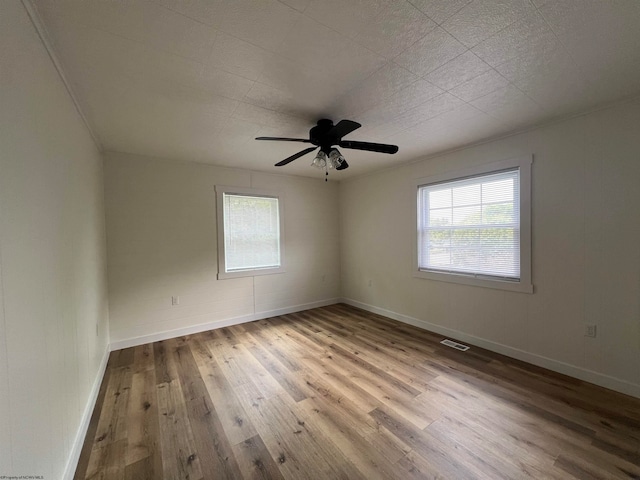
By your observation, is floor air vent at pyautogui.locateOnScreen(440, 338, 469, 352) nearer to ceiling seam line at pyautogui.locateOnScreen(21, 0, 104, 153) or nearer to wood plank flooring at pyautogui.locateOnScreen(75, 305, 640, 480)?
wood plank flooring at pyautogui.locateOnScreen(75, 305, 640, 480)

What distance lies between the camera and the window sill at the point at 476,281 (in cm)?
283

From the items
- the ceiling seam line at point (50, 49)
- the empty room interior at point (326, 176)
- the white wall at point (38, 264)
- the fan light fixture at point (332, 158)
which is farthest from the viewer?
the fan light fixture at point (332, 158)

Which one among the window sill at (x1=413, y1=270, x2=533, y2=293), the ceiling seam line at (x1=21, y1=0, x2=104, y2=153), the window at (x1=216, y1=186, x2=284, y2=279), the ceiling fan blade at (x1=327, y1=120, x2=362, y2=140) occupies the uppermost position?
the ceiling seam line at (x1=21, y1=0, x2=104, y2=153)

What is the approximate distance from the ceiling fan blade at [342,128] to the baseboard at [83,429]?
8.99ft

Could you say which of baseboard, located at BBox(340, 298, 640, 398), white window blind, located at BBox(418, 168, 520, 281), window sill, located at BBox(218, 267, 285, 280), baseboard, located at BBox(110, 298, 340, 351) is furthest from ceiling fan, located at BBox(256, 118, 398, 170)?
baseboard, located at BBox(110, 298, 340, 351)

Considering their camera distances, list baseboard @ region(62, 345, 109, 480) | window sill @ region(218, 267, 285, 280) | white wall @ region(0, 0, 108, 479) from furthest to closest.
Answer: window sill @ region(218, 267, 285, 280)
baseboard @ region(62, 345, 109, 480)
white wall @ region(0, 0, 108, 479)

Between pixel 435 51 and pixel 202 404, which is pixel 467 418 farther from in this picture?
pixel 435 51

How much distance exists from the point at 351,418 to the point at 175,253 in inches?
120

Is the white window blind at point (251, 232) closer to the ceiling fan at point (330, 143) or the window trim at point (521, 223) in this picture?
the ceiling fan at point (330, 143)

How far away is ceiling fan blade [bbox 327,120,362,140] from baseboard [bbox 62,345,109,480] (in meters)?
2.74

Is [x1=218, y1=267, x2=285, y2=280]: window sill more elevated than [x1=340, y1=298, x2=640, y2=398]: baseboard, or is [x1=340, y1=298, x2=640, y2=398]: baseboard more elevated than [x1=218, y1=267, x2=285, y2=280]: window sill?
[x1=218, y1=267, x2=285, y2=280]: window sill

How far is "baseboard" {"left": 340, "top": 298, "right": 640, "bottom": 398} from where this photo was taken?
2256 millimetres

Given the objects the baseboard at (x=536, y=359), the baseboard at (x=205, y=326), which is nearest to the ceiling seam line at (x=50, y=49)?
the baseboard at (x=205, y=326)

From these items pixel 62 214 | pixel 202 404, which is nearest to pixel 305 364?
pixel 202 404
